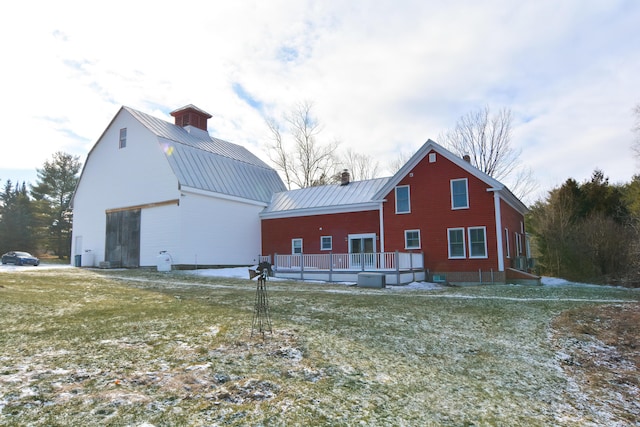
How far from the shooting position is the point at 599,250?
72.3 feet

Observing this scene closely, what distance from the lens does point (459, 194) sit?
2041 cm

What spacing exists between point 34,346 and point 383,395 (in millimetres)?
4857

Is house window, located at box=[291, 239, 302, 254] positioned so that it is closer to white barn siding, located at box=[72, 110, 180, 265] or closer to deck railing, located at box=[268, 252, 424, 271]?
deck railing, located at box=[268, 252, 424, 271]

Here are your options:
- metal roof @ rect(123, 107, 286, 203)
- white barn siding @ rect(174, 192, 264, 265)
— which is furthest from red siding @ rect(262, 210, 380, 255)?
metal roof @ rect(123, 107, 286, 203)

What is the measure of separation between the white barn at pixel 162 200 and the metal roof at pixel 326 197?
1.36 m

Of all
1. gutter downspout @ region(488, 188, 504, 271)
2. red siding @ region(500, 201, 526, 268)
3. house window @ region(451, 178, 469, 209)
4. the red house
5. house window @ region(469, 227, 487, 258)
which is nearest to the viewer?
gutter downspout @ region(488, 188, 504, 271)

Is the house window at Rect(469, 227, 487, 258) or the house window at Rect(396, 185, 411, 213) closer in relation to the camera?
the house window at Rect(469, 227, 487, 258)

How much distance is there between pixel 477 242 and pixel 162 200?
683 inches

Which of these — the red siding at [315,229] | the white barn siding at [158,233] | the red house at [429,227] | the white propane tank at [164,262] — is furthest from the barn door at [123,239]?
the red house at [429,227]

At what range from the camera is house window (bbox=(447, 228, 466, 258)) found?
20109 mm

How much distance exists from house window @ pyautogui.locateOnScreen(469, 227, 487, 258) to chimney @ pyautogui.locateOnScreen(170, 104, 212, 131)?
2152cm

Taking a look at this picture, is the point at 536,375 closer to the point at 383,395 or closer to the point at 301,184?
the point at 383,395

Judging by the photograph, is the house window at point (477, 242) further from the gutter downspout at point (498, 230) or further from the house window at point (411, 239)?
the house window at point (411, 239)

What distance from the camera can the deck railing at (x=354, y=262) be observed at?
18094 millimetres
